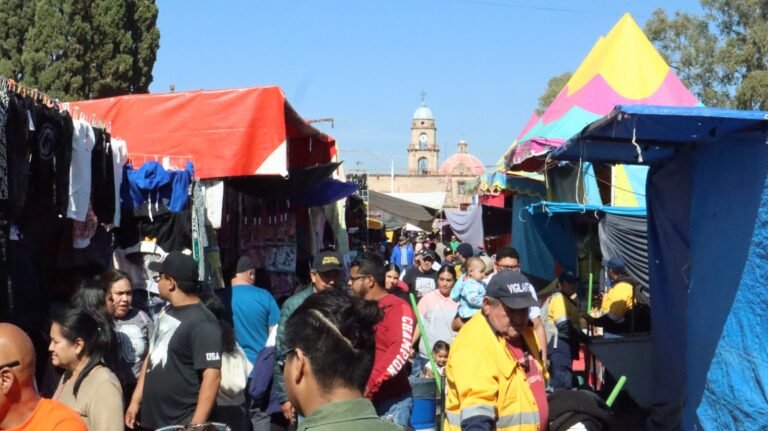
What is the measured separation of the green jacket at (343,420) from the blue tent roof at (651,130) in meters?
4.30

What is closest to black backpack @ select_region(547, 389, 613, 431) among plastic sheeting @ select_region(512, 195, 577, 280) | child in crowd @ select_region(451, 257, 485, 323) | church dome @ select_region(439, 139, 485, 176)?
child in crowd @ select_region(451, 257, 485, 323)

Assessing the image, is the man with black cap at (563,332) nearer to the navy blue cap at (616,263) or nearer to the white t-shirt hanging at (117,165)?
the navy blue cap at (616,263)

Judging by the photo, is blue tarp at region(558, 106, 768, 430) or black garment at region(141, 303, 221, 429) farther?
blue tarp at region(558, 106, 768, 430)

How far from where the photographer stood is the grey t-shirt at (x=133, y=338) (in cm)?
669

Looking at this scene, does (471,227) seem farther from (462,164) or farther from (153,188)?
(462,164)

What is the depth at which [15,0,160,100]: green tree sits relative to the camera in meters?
24.6

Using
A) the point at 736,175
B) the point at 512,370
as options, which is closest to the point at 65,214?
the point at 512,370

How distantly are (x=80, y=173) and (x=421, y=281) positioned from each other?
722 cm

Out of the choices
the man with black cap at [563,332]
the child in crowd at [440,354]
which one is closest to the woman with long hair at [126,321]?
the child in crowd at [440,354]

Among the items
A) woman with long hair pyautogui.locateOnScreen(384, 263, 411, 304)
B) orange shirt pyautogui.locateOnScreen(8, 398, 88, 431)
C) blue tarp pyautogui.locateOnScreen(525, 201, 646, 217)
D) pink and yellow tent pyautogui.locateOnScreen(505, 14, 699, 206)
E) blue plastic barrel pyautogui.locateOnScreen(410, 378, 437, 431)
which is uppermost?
pink and yellow tent pyautogui.locateOnScreen(505, 14, 699, 206)

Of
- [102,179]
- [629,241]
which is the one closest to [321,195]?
[629,241]

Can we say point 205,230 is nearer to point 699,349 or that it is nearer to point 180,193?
point 180,193

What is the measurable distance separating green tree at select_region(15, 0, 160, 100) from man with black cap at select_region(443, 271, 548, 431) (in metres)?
21.9

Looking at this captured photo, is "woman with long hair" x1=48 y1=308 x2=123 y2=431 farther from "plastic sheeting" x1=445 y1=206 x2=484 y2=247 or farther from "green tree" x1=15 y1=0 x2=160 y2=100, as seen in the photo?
"green tree" x1=15 y1=0 x2=160 y2=100
